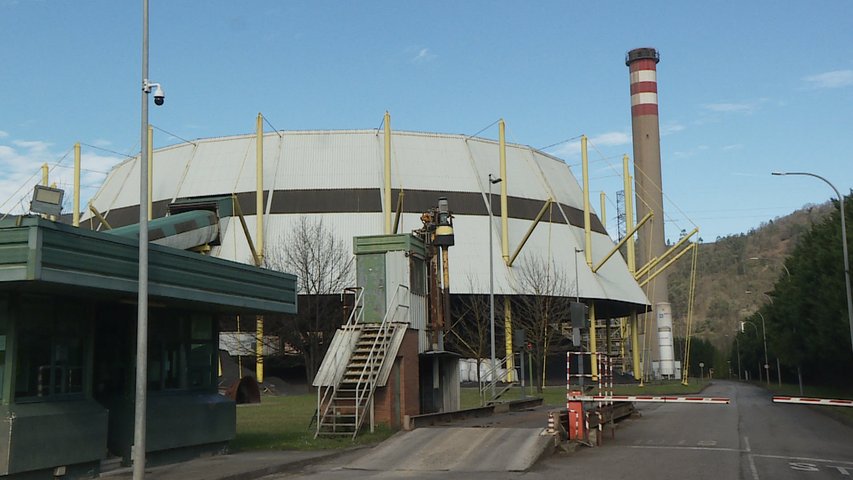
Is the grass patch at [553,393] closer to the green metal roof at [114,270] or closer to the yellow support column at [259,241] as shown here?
the yellow support column at [259,241]

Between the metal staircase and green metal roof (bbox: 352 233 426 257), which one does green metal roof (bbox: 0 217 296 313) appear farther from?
green metal roof (bbox: 352 233 426 257)

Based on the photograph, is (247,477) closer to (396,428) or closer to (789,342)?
(396,428)

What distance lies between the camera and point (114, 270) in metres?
13.8

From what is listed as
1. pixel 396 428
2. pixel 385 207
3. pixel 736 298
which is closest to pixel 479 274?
pixel 385 207

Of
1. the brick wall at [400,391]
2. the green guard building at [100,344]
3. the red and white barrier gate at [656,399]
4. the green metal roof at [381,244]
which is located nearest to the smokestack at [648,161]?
the green metal roof at [381,244]

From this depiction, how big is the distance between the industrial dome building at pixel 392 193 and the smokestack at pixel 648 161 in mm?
20513

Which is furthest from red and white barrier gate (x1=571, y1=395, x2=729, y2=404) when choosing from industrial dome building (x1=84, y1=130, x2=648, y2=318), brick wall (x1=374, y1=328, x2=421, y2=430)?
industrial dome building (x1=84, y1=130, x2=648, y2=318)

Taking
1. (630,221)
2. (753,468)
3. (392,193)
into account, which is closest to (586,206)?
(630,221)

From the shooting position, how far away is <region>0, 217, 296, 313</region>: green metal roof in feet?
39.3

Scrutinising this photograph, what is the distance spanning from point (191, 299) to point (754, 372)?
130317 millimetres

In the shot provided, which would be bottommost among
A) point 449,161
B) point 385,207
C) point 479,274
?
point 479,274

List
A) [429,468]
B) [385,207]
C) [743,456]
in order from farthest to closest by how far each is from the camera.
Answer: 1. [385,207]
2. [743,456]
3. [429,468]

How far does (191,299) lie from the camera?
15.8 meters

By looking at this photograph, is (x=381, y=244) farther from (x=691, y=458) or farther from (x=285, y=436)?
(x=691, y=458)
